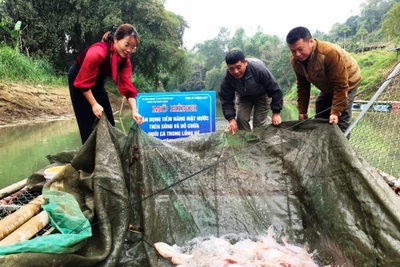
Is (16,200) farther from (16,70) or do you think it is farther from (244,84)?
(16,70)

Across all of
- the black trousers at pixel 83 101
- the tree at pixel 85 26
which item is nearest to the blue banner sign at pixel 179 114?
the black trousers at pixel 83 101

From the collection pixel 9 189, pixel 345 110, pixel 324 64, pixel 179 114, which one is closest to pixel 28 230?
pixel 9 189

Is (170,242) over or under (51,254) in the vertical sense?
under

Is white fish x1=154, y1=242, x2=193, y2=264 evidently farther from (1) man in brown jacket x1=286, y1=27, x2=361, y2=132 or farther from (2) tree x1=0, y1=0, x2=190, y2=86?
(2) tree x1=0, y1=0, x2=190, y2=86

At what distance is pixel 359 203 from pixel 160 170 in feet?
4.87

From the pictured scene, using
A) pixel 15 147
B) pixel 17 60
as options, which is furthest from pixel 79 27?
pixel 15 147

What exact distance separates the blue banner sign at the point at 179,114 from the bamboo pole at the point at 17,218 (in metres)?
1.96

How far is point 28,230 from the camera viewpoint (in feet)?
6.68

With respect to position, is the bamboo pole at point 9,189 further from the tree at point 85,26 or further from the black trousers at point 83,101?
the tree at point 85,26

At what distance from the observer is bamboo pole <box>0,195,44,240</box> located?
2.03 metres

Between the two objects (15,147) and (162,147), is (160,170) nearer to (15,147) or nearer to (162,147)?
(162,147)

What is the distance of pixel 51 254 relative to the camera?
61.8 inches

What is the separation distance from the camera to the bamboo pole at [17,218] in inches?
79.8

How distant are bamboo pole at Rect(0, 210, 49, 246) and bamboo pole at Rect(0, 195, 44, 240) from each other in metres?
0.07
